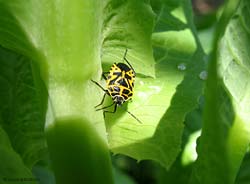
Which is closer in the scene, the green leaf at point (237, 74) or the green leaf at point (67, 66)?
the green leaf at point (67, 66)

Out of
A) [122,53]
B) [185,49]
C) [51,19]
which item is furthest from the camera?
[185,49]

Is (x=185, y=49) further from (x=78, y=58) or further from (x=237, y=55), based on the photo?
(x=78, y=58)

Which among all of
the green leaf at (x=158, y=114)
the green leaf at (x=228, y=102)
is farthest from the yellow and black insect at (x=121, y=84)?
the green leaf at (x=228, y=102)

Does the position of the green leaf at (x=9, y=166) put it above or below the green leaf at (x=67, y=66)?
below

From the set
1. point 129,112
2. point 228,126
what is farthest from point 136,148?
point 228,126

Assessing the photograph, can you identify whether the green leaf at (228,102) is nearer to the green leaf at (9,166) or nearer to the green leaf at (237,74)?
the green leaf at (237,74)

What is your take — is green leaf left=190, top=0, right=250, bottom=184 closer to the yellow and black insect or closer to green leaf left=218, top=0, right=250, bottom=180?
green leaf left=218, top=0, right=250, bottom=180

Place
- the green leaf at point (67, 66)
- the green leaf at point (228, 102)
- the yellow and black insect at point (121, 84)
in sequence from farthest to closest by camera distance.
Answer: the yellow and black insect at point (121, 84) → the green leaf at point (228, 102) → the green leaf at point (67, 66)
